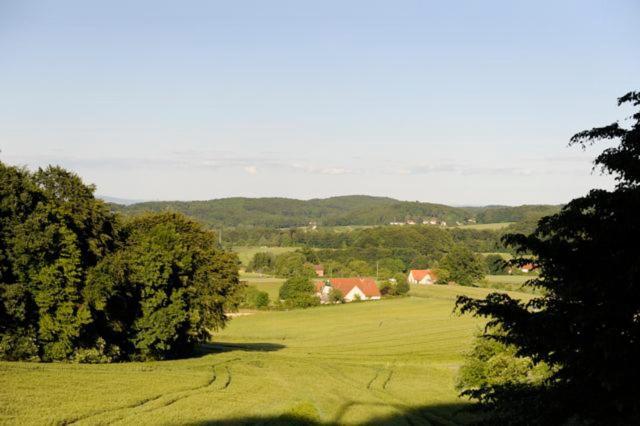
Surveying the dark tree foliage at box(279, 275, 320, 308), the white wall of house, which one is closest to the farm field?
the white wall of house

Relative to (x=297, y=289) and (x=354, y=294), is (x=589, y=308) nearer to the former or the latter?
(x=297, y=289)

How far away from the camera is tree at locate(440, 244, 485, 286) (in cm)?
13425

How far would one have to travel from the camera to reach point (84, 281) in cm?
3394

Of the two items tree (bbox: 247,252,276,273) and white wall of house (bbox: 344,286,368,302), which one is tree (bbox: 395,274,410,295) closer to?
white wall of house (bbox: 344,286,368,302)

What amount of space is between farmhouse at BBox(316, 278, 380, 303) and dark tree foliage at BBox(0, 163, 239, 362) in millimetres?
76062

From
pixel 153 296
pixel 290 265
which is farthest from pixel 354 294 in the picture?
pixel 153 296

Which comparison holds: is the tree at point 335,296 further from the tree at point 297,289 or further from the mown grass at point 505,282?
the mown grass at point 505,282

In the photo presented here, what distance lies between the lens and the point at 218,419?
20.5 metres

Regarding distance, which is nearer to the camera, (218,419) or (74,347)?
(218,419)

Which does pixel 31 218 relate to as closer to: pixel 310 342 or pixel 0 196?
pixel 0 196

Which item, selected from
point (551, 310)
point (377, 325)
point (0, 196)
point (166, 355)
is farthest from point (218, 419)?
point (377, 325)

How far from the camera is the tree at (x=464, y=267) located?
134m

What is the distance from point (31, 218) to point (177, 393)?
13.4 metres

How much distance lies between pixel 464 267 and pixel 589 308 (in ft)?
420
